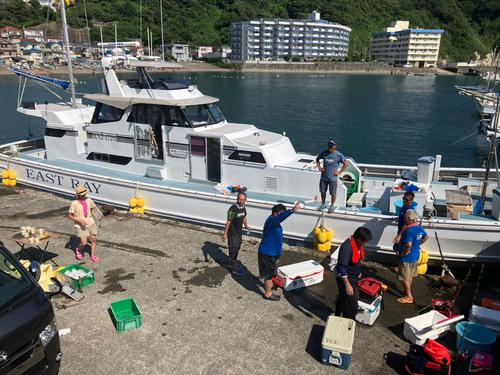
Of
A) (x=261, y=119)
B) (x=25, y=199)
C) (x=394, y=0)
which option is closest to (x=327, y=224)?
(x=25, y=199)

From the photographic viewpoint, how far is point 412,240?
18.6 ft

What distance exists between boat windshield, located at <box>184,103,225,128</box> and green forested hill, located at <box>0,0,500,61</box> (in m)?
107

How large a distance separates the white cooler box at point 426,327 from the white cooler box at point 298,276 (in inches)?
65.4

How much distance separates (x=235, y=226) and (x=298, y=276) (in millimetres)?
1321

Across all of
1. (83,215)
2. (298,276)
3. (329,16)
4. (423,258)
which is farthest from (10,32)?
(423,258)

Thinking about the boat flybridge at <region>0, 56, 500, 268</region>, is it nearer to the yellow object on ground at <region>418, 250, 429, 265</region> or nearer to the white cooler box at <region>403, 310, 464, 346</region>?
the yellow object on ground at <region>418, 250, 429, 265</region>

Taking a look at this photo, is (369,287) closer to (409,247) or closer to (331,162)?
(409,247)

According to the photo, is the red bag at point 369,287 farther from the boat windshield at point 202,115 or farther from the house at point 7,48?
the house at point 7,48

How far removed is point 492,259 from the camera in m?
7.35

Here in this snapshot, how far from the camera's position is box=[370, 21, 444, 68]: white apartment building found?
384 feet

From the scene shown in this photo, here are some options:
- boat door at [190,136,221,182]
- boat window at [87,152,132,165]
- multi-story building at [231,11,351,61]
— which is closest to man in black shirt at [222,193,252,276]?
boat door at [190,136,221,182]

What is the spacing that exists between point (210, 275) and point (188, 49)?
119 meters

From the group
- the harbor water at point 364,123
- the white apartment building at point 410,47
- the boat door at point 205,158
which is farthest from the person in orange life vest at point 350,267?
the white apartment building at point 410,47

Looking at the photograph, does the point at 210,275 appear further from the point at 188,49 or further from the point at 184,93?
the point at 188,49
